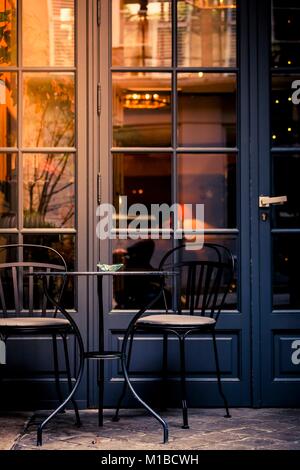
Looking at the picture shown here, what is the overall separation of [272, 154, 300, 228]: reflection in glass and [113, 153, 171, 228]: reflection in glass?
2.02ft

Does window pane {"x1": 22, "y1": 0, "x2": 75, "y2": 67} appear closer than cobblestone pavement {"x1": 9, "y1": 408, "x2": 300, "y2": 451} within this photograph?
No

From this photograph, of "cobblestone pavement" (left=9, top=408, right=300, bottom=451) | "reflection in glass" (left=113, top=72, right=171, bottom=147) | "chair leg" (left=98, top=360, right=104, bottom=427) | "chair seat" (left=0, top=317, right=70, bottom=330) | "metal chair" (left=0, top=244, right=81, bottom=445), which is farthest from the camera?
"reflection in glass" (left=113, top=72, right=171, bottom=147)

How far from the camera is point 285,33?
4969 millimetres

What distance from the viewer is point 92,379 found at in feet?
15.9

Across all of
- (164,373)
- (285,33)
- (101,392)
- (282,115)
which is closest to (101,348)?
(101,392)

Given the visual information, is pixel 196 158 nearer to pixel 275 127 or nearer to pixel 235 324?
pixel 275 127

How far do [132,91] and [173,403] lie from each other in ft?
5.88

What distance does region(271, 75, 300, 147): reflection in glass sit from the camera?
4957 mm

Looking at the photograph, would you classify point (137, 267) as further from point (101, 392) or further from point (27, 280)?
point (101, 392)

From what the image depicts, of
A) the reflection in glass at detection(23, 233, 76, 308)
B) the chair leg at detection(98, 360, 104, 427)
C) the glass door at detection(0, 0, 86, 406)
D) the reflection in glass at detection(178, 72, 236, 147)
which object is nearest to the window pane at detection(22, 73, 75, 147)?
the glass door at detection(0, 0, 86, 406)

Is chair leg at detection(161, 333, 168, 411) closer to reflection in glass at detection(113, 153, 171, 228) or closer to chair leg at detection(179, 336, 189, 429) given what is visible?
chair leg at detection(179, 336, 189, 429)

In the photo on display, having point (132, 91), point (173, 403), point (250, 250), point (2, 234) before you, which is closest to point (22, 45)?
point (132, 91)
